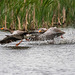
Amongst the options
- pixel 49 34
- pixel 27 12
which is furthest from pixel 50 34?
pixel 27 12

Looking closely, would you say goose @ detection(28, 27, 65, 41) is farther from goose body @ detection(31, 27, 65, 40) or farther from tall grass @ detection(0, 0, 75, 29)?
tall grass @ detection(0, 0, 75, 29)

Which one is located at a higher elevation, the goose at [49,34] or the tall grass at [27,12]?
the tall grass at [27,12]

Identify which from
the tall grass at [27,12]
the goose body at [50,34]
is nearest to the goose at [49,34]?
the goose body at [50,34]

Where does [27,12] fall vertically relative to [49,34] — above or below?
above

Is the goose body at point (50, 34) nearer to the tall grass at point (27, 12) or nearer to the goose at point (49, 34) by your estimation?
the goose at point (49, 34)

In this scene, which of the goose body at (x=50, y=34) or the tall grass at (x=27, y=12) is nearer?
the goose body at (x=50, y=34)

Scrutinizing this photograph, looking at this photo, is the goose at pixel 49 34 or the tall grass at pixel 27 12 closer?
the goose at pixel 49 34

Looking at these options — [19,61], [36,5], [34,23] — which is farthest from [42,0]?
[19,61]

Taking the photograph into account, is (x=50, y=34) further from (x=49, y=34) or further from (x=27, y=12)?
(x=27, y=12)

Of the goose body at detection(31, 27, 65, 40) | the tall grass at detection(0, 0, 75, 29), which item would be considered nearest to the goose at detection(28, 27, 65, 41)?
the goose body at detection(31, 27, 65, 40)

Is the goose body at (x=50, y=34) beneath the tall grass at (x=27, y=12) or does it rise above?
beneath

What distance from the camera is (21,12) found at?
16.3 m

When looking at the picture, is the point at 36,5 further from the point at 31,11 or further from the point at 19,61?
the point at 19,61

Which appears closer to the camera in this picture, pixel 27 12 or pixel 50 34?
pixel 50 34
